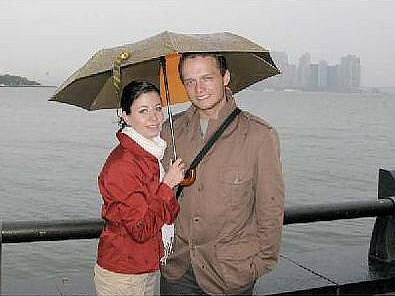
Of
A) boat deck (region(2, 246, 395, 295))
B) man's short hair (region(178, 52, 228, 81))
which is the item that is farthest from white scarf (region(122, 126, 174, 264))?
boat deck (region(2, 246, 395, 295))

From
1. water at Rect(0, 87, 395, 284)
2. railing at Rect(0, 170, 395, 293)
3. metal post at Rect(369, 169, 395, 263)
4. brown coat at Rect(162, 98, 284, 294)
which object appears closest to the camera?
brown coat at Rect(162, 98, 284, 294)

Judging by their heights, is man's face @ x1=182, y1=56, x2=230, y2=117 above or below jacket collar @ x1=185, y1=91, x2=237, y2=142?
above

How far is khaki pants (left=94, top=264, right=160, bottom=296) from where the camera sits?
10.1ft

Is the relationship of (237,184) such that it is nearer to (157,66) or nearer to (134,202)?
(134,202)

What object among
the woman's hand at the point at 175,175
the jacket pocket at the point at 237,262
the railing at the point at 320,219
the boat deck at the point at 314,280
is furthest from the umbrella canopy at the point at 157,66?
the boat deck at the point at 314,280

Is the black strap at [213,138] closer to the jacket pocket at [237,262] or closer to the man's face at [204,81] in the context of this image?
the man's face at [204,81]

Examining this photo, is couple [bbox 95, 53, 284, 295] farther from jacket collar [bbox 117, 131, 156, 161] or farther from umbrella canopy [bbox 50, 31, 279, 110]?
umbrella canopy [bbox 50, 31, 279, 110]

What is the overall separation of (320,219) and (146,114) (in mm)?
2251

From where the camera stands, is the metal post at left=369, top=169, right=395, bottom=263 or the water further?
the water

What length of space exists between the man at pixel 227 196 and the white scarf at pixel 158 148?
9cm

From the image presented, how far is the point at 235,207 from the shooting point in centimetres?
305

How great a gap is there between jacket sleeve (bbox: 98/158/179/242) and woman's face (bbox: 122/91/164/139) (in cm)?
24

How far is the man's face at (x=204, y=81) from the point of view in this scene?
3074 millimetres

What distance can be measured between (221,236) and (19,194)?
24274 mm
